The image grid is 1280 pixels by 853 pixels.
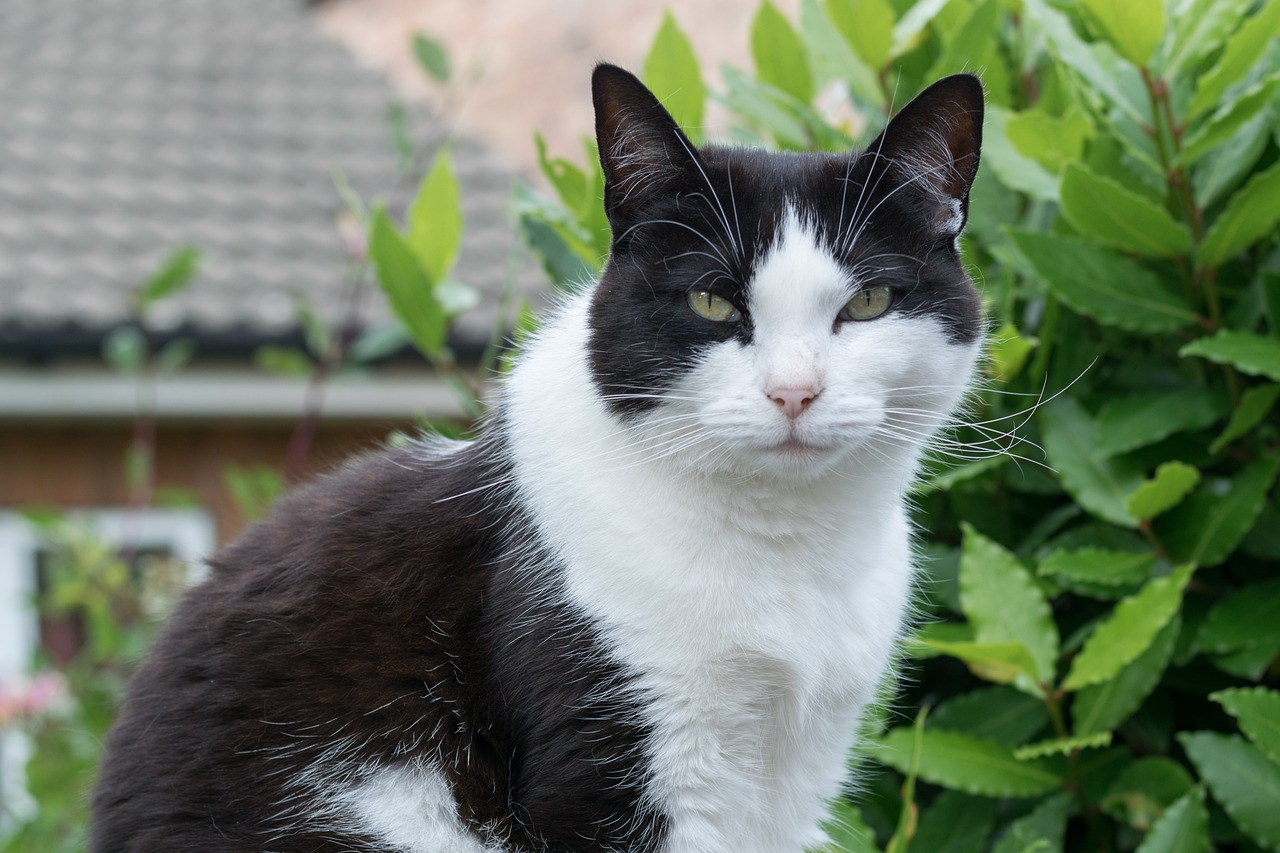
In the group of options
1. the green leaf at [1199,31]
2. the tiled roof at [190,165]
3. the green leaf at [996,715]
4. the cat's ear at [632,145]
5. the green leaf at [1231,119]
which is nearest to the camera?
the cat's ear at [632,145]

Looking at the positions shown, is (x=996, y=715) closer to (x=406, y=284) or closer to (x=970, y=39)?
(x=970, y=39)

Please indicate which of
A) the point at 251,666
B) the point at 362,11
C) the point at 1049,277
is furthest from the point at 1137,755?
the point at 362,11

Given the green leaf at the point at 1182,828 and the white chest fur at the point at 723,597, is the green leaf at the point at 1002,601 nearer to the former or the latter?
the white chest fur at the point at 723,597

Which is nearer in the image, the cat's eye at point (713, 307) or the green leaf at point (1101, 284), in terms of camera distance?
the cat's eye at point (713, 307)

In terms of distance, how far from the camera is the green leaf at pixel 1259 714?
5.18 feet

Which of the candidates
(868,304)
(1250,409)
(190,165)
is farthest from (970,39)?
(190,165)

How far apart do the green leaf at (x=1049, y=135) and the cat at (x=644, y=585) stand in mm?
248

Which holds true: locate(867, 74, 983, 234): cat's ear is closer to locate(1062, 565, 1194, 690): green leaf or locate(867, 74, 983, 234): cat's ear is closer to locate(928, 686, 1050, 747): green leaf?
locate(1062, 565, 1194, 690): green leaf

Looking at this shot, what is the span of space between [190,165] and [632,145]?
247 inches

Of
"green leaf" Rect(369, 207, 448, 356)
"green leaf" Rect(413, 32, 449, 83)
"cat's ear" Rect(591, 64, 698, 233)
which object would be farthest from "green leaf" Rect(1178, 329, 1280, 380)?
"green leaf" Rect(413, 32, 449, 83)

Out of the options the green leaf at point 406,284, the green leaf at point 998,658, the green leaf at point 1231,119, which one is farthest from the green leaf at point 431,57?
the green leaf at point 998,658

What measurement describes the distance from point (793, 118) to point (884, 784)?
116 centimetres

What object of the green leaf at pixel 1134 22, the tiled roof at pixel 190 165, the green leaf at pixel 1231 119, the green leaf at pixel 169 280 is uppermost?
the green leaf at pixel 1134 22

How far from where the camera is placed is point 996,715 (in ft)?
6.23
